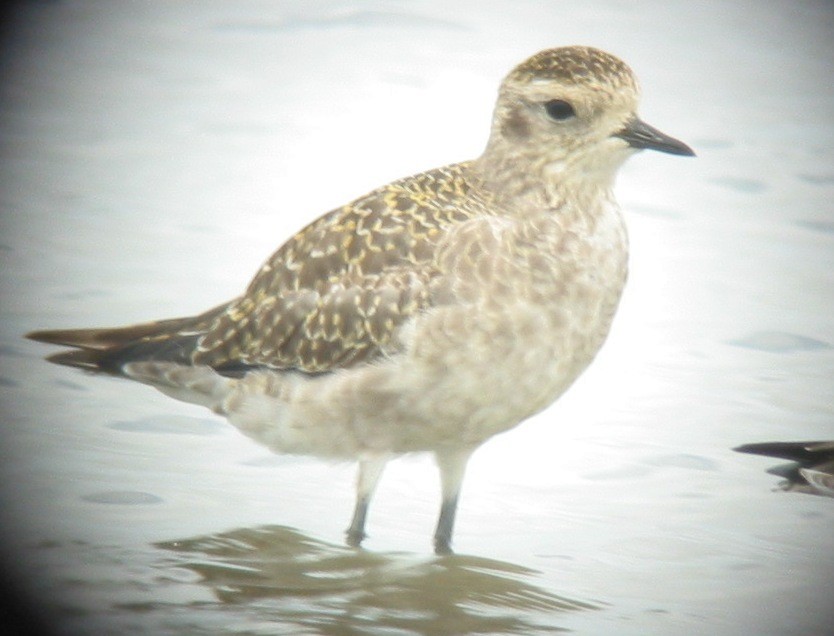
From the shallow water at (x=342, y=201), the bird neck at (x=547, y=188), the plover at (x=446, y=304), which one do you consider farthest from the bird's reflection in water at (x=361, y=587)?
the bird neck at (x=547, y=188)

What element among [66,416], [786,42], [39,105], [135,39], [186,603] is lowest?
[186,603]

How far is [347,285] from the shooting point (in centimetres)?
930

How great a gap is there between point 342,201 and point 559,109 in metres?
5.69

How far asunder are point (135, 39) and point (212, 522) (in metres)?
10.2

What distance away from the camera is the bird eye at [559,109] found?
30.0ft

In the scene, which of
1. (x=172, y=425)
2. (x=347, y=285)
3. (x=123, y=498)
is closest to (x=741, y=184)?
(x=172, y=425)

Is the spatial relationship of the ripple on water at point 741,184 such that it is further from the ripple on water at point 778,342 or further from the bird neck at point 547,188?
the bird neck at point 547,188

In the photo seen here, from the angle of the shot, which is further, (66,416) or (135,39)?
(135,39)

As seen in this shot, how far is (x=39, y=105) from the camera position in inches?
652

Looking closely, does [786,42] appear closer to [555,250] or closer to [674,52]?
→ [674,52]

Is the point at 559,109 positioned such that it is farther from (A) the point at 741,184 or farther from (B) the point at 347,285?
(A) the point at 741,184

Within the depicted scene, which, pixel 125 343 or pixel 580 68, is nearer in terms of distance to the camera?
pixel 580 68

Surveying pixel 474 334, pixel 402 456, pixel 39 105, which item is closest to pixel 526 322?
pixel 474 334

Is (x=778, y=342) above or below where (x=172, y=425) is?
above
